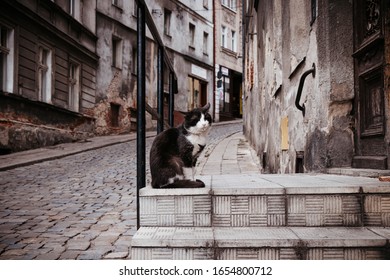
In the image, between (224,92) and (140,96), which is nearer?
(140,96)

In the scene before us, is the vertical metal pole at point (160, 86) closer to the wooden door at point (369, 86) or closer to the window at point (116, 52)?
the wooden door at point (369, 86)

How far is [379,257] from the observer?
1.37 metres

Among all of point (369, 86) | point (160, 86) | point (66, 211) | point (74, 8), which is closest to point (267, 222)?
point (369, 86)

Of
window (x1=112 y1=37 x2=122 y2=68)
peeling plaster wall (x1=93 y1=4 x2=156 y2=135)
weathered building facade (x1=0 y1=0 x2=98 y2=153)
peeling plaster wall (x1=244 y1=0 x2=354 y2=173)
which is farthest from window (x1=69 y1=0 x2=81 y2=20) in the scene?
peeling plaster wall (x1=244 y1=0 x2=354 y2=173)

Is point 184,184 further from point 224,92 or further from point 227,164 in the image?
point 224,92

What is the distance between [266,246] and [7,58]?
14.9 feet

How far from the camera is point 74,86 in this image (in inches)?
350

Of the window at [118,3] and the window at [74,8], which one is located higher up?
the window at [118,3]

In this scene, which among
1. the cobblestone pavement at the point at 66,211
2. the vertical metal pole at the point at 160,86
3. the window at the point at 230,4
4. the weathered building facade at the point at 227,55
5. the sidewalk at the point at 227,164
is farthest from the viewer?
the weathered building facade at the point at 227,55

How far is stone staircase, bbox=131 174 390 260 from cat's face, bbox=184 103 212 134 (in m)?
0.31

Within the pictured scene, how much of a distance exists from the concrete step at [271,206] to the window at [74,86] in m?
7.31

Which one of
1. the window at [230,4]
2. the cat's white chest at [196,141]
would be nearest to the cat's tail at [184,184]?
the cat's white chest at [196,141]

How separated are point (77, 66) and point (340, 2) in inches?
300

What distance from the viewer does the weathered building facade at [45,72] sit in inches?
179
